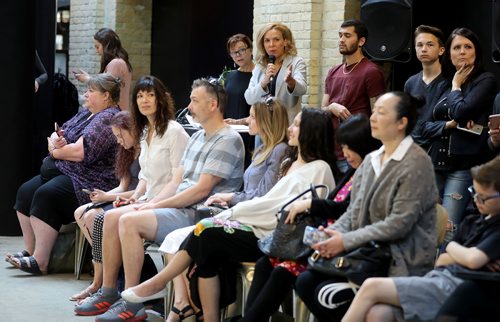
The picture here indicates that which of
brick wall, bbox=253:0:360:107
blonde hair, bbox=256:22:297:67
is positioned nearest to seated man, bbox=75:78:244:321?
blonde hair, bbox=256:22:297:67

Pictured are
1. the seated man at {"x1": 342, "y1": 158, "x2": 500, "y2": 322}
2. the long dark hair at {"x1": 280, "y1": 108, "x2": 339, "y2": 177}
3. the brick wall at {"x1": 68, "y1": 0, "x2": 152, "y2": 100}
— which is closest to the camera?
the seated man at {"x1": 342, "y1": 158, "x2": 500, "y2": 322}

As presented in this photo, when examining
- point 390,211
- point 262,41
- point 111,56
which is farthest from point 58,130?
point 390,211

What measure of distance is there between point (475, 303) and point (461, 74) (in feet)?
6.78

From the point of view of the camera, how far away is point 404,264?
4.68 meters

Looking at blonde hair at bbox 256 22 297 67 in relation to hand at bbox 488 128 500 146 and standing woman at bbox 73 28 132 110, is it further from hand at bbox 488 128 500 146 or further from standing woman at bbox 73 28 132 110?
standing woman at bbox 73 28 132 110

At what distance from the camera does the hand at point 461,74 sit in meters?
6.01

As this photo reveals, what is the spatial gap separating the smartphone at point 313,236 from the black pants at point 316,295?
0.45 feet

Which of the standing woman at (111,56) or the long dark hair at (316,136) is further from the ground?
the standing woman at (111,56)

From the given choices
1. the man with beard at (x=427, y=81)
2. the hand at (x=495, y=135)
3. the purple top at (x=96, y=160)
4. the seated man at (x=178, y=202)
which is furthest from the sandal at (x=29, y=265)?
the hand at (x=495, y=135)

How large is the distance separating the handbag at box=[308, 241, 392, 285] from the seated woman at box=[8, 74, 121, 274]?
10.2 feet

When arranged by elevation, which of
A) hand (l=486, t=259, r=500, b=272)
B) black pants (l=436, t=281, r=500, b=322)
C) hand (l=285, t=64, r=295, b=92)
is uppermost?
hand (l=285, t=64, r=295, b=92)

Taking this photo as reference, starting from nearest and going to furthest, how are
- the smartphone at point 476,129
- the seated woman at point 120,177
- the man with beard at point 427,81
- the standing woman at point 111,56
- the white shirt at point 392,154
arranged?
the white shirt at point 392,154 < the smartphone at point 476,129 < the man with beard at point 427,81 < the seated woman at point 120,177 < the standing woman at point 111,56

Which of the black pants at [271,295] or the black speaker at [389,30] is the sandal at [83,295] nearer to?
the black pants at [271,295]

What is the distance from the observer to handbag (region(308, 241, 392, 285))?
15.4 feet
